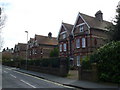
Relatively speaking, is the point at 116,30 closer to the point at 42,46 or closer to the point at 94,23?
the point at 94,23

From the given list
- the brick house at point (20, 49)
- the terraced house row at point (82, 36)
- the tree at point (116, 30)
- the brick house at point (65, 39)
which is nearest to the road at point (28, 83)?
the tree at point (116, 30)

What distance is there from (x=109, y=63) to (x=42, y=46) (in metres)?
39.6

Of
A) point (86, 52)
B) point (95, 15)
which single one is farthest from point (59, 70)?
point (95, 15)

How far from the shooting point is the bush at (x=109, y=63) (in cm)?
1347

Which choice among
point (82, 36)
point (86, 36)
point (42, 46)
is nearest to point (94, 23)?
point (86, 36)

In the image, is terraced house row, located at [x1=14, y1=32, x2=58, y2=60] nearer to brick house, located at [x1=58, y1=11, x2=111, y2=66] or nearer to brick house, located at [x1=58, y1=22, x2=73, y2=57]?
brick house, located at [x1=58, y1=22, x2=73, y2=57]

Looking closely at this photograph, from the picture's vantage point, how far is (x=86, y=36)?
31.7m

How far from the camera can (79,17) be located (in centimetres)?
3409

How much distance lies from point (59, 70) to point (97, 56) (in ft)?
24.2

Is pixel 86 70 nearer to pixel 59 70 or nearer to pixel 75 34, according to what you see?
pixel 59 70

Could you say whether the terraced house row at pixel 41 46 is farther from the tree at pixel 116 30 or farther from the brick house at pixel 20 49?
the tree at pixel 116 30

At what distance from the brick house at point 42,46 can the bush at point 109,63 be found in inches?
1484

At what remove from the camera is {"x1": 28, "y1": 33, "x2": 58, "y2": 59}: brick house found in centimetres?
5250

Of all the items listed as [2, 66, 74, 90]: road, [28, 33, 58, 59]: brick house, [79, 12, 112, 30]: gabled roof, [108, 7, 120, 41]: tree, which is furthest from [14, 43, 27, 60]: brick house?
[108, 7, 120, 41]: tree
